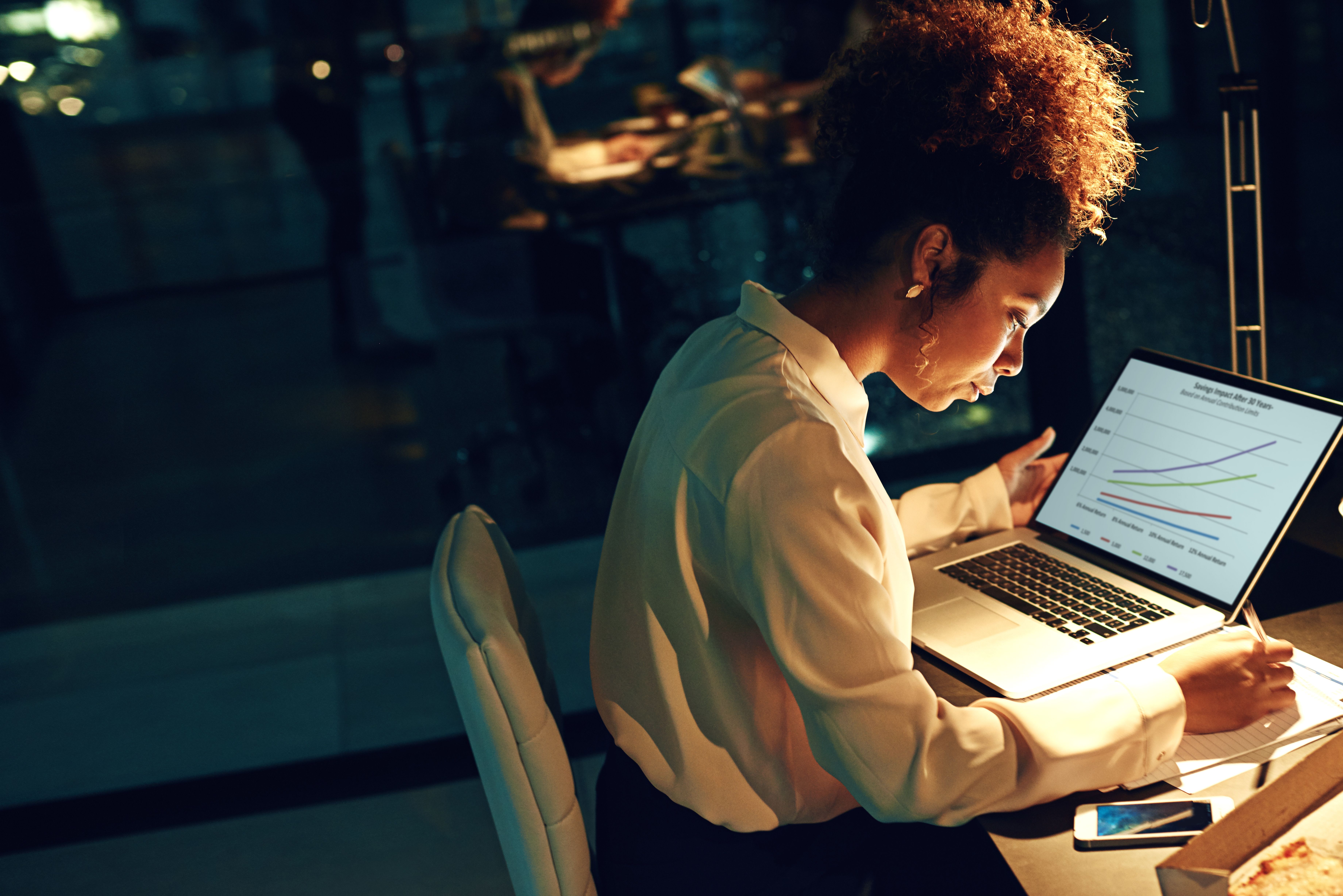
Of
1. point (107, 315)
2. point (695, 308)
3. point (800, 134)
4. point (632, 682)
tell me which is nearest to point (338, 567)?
point (107, 315)

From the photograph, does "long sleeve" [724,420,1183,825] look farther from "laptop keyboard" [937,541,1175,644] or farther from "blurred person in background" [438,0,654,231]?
"blurred person in background" [438,0,654,231]

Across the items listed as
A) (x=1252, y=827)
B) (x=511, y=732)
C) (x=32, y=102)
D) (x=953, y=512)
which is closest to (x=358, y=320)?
(x=32, y=102)

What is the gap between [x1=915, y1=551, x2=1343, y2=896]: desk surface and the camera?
0.81 meters

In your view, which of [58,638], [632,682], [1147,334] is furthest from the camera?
[58,638]

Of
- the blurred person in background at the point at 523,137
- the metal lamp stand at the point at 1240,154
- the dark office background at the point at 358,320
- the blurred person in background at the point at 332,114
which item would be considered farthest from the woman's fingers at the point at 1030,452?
the blurred person in background at the point at 332,114

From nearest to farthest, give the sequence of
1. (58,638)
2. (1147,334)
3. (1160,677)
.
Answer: (1160,677) < (1147,334) < (58,638)

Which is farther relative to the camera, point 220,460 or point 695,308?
point 220,460

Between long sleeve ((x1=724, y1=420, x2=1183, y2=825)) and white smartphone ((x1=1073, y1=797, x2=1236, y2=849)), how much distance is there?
2cm

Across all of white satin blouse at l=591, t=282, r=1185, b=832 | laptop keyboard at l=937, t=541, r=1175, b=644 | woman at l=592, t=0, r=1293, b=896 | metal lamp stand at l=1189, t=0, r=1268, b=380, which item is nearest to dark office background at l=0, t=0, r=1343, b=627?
metal lamp stand at l=1189, t=0, r=1268, b=380

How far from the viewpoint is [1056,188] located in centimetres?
98

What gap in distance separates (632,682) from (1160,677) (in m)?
0.49

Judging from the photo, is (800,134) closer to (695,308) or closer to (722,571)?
(695,308)

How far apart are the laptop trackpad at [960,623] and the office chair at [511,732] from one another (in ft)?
1.37

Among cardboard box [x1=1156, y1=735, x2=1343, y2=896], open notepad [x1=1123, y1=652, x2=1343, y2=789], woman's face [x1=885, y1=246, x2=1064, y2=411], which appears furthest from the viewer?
woman's face [x1=885, y1=246, x2=1064, y2=411]
